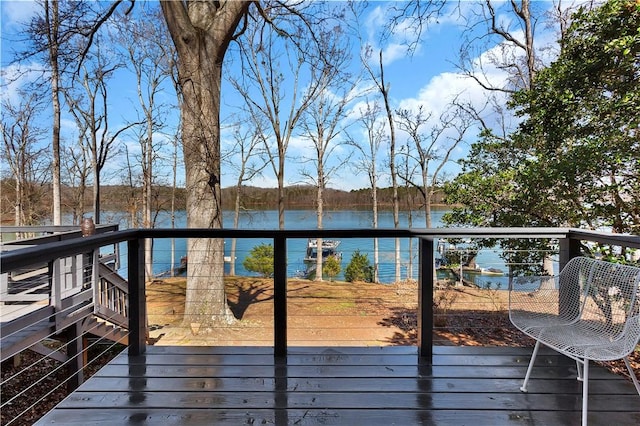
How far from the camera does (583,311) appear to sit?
1.90 m

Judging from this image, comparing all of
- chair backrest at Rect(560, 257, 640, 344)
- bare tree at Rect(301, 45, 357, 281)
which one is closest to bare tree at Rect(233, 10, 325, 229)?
bare tree at Rect(301, 45, 357, 281)

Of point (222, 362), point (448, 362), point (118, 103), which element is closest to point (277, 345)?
point (222, 362)

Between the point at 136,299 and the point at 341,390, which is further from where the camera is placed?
the point at 136,299

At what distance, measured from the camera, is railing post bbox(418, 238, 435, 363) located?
2195 mm

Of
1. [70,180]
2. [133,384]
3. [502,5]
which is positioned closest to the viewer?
[133,384]

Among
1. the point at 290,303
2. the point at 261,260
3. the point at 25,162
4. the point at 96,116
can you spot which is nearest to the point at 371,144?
the point at 261,260

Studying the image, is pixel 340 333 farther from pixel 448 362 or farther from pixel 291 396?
pixel 291 396

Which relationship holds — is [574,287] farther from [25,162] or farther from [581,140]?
[25,162]

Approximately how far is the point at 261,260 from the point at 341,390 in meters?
9.63

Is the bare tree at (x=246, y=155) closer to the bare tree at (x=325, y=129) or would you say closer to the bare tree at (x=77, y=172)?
the bare tree at (x=325, y=129)

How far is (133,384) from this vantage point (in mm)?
1892

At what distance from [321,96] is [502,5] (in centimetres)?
578

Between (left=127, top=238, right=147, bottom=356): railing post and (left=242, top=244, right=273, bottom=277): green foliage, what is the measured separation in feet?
27.5

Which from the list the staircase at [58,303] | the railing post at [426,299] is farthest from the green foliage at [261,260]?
the railing post at [426,299]
